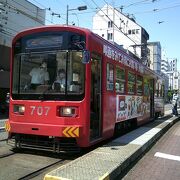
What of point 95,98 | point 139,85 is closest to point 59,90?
point 95,98

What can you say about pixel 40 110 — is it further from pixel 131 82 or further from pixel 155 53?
pixel 155 53

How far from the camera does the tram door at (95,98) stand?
10398 mm

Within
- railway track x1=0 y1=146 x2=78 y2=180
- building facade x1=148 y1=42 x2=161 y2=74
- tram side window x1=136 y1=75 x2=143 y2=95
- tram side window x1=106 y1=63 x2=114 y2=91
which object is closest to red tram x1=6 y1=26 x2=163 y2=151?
tram side window x1=106 y1=63 x2=114 y2=91

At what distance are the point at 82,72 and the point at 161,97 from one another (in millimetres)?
16498

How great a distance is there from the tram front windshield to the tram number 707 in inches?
9.5

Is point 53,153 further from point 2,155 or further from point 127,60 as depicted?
point 127,60

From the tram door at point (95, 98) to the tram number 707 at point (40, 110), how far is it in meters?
1.18

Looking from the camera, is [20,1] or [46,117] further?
[20,1]

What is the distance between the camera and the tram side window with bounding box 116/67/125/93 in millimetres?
12670

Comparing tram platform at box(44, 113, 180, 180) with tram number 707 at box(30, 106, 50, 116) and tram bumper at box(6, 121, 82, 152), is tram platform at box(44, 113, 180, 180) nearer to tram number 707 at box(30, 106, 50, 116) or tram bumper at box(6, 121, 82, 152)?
tram bumper at box(6, 121, 82, 152)

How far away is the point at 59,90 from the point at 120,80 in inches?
143

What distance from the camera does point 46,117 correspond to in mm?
9891

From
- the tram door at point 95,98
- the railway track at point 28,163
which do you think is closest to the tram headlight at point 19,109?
the railway track at point 28,163

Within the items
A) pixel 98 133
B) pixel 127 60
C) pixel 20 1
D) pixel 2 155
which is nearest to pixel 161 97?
pixel 127 60
